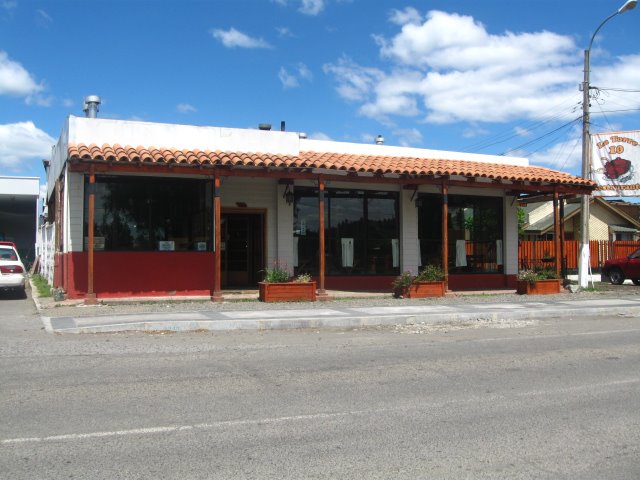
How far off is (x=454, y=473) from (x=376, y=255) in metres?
14.1

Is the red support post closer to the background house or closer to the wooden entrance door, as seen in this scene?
the wooden entrance door

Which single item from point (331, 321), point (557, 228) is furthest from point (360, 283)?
point (557, 228)

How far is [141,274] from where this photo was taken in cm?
1533

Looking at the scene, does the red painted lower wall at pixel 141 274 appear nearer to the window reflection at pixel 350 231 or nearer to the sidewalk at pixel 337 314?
the sidewalk at pixel 337 314

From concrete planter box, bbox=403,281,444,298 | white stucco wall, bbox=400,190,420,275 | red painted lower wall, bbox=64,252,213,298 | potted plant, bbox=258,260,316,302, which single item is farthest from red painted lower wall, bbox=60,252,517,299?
white stucco wall, bbox=400,190,420,275

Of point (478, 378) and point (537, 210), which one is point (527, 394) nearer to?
point (478, 378)

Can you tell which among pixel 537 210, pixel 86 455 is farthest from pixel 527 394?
pixel 537 210

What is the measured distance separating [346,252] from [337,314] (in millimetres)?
5225

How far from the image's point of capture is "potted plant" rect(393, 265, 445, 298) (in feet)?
54.0

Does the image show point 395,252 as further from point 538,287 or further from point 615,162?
point 615,162

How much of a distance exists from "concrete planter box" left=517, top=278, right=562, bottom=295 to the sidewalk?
1.28 m

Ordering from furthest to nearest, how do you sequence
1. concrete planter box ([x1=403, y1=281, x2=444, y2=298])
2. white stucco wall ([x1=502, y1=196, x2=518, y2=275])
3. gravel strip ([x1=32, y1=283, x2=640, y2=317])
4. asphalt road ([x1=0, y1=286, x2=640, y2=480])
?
white stucco wall ([x1=502, y1=196, x2=518, y2=275]), concrete planter box ([x1=403, y1=281, x2=444, y2=298]), gravel strip ([x1=32, y1=283, x2=640, y2=317]), asphalt road ([x1=0, y1=286, x2=640, y2=480])

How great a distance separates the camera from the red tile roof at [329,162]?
13945 mm

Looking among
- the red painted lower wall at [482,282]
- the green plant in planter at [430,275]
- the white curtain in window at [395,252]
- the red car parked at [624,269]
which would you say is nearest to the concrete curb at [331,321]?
the green plant in planter at [430,275]
